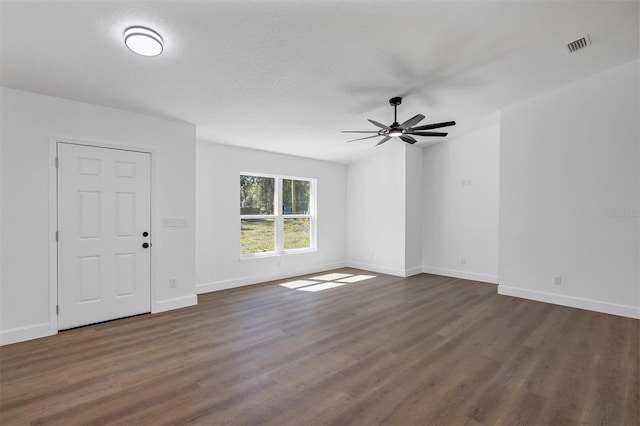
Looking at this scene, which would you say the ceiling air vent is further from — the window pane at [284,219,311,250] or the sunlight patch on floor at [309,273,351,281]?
the window pane at [284,219,311,250]

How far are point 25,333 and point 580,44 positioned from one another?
688 cm

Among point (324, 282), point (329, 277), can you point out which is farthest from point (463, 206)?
point (324, 282)

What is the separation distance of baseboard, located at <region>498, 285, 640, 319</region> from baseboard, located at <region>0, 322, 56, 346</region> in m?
6.31

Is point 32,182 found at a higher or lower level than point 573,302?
higher

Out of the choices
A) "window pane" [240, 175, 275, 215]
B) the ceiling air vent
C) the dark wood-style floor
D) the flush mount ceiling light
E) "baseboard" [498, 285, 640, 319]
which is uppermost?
the ceiling air vent

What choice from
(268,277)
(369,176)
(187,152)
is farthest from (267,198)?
(369,176)

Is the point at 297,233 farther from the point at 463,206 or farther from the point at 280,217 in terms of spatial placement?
the point at 463,206

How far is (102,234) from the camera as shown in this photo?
11.8ft

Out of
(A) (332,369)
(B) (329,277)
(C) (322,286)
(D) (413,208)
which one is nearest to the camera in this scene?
(A) (332,369)

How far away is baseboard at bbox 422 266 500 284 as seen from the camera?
5.73 meters

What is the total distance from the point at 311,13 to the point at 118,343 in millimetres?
3681

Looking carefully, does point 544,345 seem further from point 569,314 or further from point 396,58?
point 396,58

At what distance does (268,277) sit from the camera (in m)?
5.84

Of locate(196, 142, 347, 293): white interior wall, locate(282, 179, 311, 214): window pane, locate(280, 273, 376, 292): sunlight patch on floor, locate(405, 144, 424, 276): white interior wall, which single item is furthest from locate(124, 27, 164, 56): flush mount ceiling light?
locate(405, 144, 424, 276): white interior wall
